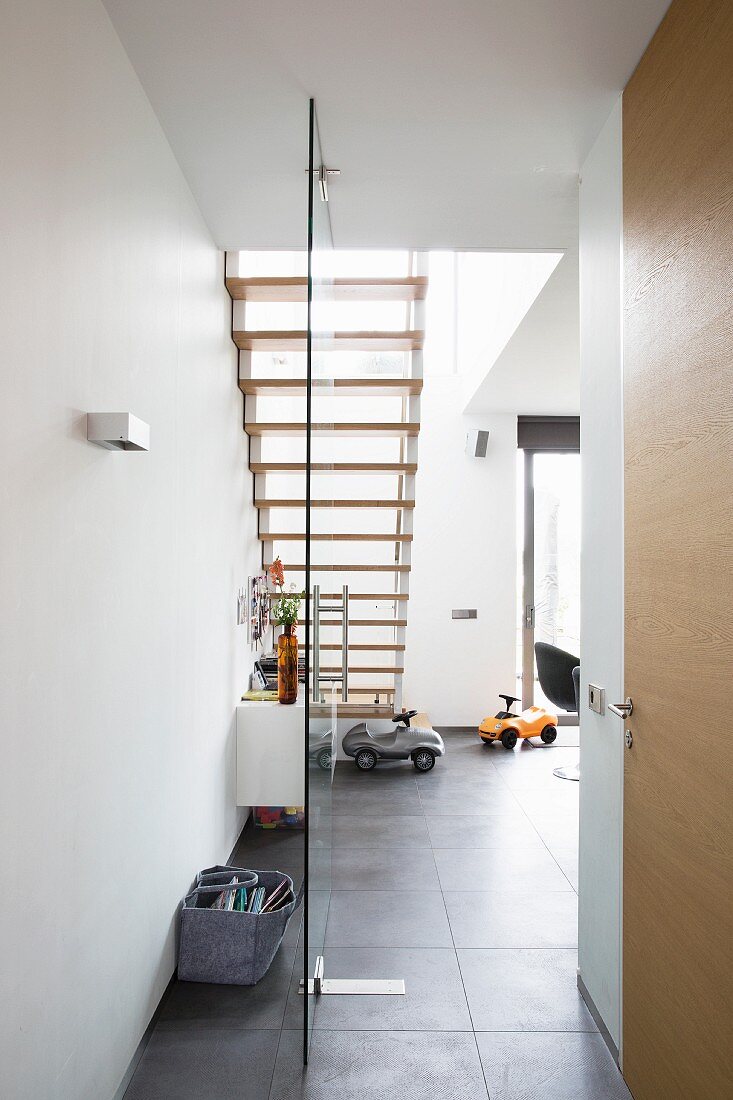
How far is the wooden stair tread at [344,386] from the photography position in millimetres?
3658

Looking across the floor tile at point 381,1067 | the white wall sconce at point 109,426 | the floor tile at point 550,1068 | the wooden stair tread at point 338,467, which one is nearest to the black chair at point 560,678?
the wooden stair tread at point 338,467

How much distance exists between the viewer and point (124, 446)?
1856 mm

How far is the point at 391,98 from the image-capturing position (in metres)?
2.17

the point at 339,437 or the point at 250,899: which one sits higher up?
the point at 339,437

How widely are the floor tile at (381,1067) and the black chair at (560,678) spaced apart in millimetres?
3023

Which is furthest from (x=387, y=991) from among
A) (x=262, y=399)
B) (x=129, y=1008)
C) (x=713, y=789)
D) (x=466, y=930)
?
(x=262, y=399)

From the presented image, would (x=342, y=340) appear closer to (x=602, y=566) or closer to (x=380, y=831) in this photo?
(x=602, y=566)

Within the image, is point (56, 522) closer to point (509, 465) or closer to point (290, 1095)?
point (290, 1095)

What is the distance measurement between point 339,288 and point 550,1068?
2.95 metres

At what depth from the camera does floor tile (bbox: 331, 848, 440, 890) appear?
330cm

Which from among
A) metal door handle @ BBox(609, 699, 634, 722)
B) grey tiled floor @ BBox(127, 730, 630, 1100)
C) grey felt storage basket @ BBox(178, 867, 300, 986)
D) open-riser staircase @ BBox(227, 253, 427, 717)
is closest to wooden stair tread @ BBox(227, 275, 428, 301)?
open-riser staircase @ BBox(227, 253, 427, 717)

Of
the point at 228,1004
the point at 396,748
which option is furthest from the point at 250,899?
the point at 396,748

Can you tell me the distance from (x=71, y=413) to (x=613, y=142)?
168cm

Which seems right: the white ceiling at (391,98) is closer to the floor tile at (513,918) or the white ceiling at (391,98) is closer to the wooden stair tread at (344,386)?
the wooden stair tread at (344,386)
